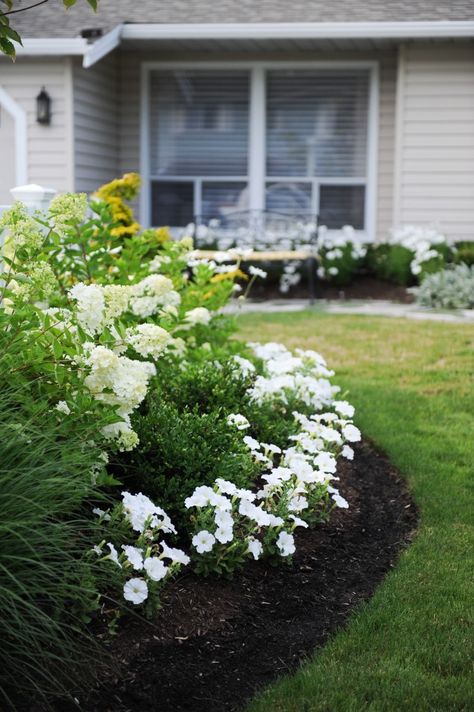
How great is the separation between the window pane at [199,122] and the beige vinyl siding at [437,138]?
207 cm

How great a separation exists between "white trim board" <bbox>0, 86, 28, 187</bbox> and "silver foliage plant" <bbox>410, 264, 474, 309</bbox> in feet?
14.9

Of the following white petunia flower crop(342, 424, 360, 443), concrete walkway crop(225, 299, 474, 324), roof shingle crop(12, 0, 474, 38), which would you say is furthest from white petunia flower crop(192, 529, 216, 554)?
roof shingle crop(12, 0, 474, 38)

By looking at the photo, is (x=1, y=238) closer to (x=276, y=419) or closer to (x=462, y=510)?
(x=276, y=419)

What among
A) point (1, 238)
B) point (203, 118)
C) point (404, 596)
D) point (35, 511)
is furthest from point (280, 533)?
point (203, 118)

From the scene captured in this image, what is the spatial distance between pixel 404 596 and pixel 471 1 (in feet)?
32.5

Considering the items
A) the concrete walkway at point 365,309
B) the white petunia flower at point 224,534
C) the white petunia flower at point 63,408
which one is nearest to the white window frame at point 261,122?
the concrete walkway at point 365,309

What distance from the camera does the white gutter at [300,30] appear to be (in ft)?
36.0

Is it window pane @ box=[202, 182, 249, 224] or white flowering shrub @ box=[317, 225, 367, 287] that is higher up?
window pane @ box=[202, 182, 249, 224]

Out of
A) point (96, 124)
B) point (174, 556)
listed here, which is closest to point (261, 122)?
point (96, 124)

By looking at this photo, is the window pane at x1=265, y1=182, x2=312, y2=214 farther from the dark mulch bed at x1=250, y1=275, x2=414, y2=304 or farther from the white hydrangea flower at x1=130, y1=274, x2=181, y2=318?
the white hydrangea flower at x1=130, y1=274, x2=181, y2=318

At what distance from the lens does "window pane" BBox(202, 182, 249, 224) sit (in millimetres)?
12648

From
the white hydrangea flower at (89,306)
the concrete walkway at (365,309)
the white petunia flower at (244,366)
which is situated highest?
the white hydrangea flower at (89,306)

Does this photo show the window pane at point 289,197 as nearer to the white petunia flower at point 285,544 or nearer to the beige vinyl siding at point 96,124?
the beige vinyl siding at point 96,124

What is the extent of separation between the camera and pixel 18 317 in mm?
3256
